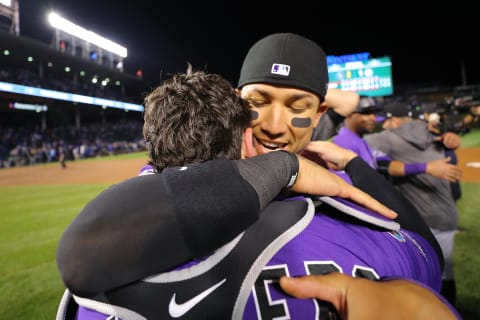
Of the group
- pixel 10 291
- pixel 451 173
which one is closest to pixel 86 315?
pixel 451 173

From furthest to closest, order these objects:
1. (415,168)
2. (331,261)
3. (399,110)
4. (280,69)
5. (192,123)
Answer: (399,110)
(415,168)
(280,69)
(192,123)
(331,261)

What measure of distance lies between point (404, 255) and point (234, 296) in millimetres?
634

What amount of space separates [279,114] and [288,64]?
251 mm

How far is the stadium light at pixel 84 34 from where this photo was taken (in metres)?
37.9

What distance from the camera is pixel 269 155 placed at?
99 centimetres

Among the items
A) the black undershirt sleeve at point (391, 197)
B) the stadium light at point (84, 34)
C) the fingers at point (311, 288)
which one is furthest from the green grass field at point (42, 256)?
the stadium light at point (84, 34)

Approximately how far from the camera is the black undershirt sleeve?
130 cm

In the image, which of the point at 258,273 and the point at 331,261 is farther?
the point at 331,261

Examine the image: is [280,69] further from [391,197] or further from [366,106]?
[366,106]

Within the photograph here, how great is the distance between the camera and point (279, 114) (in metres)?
1.59

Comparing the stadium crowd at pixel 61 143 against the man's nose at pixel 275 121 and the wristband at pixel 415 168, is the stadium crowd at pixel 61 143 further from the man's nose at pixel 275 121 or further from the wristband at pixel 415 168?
the man's nose at pixel 275 121

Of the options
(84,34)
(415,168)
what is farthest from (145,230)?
(84,34)

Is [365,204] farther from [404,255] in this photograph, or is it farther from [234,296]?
[234,296]

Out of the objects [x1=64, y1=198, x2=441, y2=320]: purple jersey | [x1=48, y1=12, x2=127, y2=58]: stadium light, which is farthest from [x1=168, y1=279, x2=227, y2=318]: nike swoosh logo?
[x1=48, y1=12, x2=127, y2=58]: stadium light
